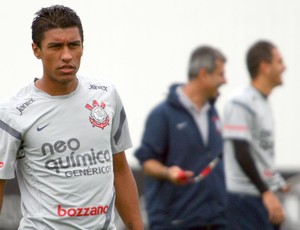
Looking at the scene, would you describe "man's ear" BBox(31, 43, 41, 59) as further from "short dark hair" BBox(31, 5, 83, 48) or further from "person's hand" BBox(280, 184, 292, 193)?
"person's hand" BBox(280, 184, 292, 193)

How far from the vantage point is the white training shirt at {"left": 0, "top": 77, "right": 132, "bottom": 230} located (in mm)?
5602

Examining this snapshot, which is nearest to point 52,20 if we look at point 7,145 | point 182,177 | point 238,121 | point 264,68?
point 7,145

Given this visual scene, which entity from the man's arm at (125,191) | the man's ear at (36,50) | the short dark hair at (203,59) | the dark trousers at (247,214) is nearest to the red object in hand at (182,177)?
the short dark hair at (203,59)

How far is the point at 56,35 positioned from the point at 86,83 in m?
0.38

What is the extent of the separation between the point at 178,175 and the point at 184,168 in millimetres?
652

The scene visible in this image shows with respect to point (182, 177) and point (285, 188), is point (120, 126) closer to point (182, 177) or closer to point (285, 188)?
point (182, 177)

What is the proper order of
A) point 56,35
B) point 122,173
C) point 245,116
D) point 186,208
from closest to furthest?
point 56,35, point 122,173, point 186,208, point 245,116

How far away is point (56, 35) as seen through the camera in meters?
5.59

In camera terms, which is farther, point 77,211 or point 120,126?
point 120,126

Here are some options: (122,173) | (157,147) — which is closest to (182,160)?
(157,147)

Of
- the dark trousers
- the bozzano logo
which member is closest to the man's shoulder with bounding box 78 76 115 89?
the bozzano logo

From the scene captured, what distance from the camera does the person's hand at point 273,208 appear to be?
9.19 metres

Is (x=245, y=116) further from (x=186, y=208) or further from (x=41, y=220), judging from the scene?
(x=41, y=220)

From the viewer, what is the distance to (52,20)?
5613 mm
